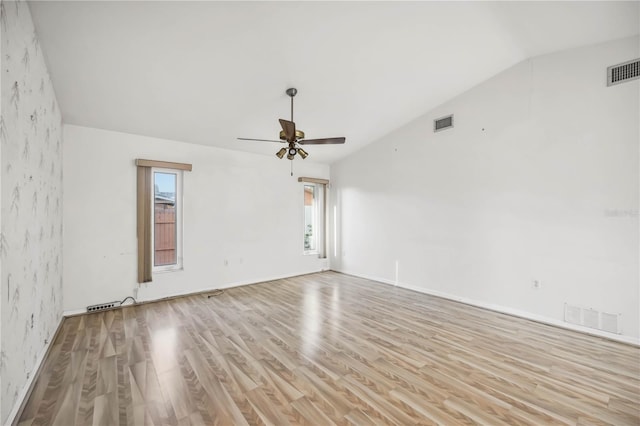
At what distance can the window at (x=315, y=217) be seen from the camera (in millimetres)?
6711

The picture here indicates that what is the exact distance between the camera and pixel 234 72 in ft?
10.5

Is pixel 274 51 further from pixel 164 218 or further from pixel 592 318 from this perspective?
pixel 592 318

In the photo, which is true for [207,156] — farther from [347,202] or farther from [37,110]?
[347,202]

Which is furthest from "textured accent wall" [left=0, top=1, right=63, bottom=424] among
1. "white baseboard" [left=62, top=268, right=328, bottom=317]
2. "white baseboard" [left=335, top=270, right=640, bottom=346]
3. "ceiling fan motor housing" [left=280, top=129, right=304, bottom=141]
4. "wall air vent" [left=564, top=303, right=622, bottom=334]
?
"wall air vent" [left=564, top=303, right=622, bottom=334]

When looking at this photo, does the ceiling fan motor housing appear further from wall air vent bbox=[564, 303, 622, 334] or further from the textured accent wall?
wall air vent bbox=[564, 303, 622, 334]

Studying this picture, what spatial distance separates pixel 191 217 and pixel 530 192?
5358 mm

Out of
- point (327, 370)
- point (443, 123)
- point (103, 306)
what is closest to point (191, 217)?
point (103, 306)

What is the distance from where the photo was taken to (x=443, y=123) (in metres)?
4.62

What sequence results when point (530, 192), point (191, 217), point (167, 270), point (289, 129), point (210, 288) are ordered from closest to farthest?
1. point (289, 129)
2. point (530, 192)
3. point (167, 270)
4. point (191, 217)
5. point (210, 288)

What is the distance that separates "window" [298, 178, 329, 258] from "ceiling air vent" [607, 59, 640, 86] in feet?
16.1

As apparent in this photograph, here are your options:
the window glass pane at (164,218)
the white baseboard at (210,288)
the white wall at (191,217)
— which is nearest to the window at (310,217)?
the white wall at (191,217)

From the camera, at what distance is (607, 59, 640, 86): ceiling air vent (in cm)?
296

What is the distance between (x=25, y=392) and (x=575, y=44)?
258 inches

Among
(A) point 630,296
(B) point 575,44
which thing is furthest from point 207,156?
(A) point 630,296
